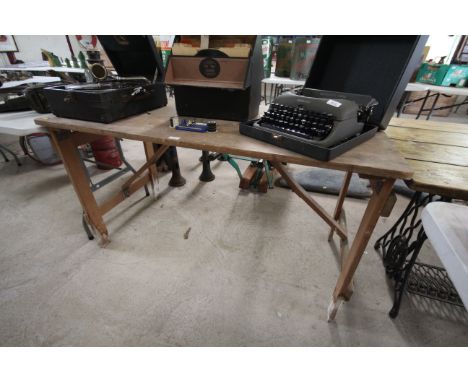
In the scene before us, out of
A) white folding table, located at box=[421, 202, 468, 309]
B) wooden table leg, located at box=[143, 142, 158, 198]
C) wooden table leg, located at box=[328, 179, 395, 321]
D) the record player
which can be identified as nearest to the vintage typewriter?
wooden table leg, located at box=[328, 179, 395, 321]

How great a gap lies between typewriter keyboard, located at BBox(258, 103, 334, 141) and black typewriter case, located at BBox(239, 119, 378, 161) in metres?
0.06

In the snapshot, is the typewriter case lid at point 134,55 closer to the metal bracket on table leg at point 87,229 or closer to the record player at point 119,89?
the record player at point 119,89

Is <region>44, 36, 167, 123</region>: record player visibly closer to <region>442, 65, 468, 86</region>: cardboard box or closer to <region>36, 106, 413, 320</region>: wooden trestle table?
<region>36, 106, 413, 320</region>: wooden trestle table

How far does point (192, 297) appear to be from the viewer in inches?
50.8

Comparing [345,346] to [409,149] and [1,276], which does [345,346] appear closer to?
[409,149]

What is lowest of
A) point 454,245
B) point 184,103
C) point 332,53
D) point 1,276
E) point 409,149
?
point 1,276

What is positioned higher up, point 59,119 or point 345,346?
point 59,119

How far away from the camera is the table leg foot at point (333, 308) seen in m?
1.13

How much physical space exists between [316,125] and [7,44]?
798 centimetres

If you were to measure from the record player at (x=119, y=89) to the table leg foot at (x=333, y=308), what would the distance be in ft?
4.69

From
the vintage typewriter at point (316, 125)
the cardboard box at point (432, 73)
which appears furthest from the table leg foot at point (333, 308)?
the cardboard box at point (432, 73)

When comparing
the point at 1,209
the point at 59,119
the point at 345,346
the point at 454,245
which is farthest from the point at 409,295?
the point at 1,209

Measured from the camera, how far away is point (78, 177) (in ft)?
4.52

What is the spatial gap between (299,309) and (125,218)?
146cm
